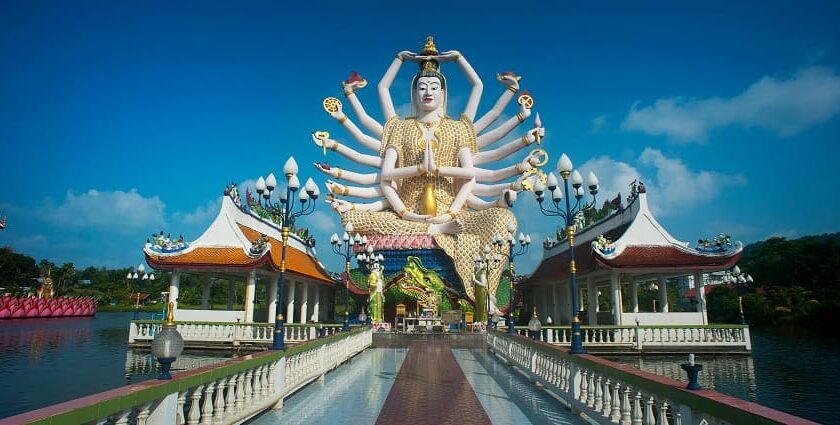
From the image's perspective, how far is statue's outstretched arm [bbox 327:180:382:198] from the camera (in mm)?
30453

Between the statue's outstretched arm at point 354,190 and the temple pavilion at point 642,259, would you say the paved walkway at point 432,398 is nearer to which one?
the temple pavilion at point 642,259

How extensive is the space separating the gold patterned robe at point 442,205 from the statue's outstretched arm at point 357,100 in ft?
4.53

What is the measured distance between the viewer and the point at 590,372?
6.32m

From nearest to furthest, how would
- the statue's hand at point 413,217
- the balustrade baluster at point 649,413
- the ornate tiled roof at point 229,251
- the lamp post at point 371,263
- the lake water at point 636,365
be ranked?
1. the balustrade baluster at point 649,413
2. the lake water at point 636,365
3. the ornate tiled roof at point 229,251
4. the lamp post at point 371,263
5. the statue's hand at point 413,217

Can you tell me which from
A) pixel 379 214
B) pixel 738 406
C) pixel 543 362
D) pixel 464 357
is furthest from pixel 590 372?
pixel 379 214

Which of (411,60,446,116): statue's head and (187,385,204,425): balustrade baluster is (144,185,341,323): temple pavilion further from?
(411,60,446,116): statue's head

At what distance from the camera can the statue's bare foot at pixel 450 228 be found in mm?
28344

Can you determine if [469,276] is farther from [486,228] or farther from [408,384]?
[408,384]

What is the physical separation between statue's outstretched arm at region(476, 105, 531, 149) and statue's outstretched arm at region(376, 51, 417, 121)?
613cm

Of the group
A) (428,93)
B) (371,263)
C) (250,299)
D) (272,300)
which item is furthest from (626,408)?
(428,93)

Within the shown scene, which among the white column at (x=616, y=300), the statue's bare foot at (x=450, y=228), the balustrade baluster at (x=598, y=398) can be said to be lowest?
the balustrade baluster at (x=598, y=398)

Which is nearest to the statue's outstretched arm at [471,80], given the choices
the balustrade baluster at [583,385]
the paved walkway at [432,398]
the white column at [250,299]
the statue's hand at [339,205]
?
the statue's hand at [339,205]

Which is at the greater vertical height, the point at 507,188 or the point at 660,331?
the point at 507,188

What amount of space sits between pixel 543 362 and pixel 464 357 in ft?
19.1
